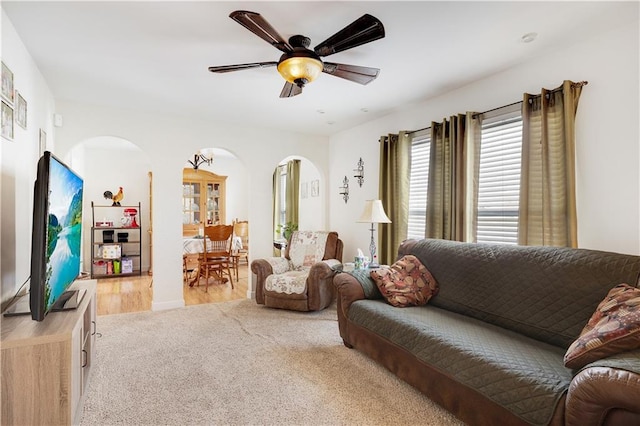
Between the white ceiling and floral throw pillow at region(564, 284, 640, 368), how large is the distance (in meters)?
1.76

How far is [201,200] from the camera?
7461 millimetres

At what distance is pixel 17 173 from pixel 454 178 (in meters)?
3.53

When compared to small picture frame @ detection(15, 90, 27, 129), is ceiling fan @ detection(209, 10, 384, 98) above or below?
above

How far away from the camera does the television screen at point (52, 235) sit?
157 centimetres

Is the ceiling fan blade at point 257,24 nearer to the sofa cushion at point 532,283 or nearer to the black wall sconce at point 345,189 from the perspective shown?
the sofa cushion at point 532,283

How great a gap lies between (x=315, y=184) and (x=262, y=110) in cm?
250

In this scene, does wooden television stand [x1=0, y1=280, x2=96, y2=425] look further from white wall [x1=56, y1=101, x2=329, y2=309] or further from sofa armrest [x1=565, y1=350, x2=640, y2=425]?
white wall [x1=56, y1=101, x2=329, y2=309]

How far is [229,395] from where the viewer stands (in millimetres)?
2270

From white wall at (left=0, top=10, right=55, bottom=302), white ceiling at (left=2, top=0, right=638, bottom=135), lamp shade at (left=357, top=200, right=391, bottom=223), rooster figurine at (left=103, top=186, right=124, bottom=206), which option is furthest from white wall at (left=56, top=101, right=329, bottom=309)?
rooster figurine at (left=103, top=186, right=124, bottom=206)

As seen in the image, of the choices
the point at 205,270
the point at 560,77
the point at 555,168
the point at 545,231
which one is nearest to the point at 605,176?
the point at 555,168

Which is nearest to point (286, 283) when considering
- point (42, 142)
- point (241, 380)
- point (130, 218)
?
point (241, 380)

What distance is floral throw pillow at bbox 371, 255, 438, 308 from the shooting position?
2.78 metres

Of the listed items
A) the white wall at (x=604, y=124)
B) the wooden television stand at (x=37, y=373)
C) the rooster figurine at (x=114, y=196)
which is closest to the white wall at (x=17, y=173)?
the wooden television stand at (x=37, y=373)

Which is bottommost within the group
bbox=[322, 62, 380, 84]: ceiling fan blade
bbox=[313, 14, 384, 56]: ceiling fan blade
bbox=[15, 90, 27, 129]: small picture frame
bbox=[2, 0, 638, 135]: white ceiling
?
bbox=[15, 90, 27, 129]: small picture frame
